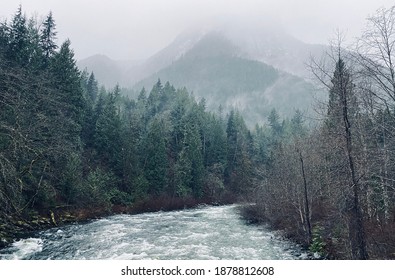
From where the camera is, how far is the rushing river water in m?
17.6

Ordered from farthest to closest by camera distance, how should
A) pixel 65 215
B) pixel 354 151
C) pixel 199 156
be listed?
pixel 199 156 → pixel 65 215 → pixel 354 151

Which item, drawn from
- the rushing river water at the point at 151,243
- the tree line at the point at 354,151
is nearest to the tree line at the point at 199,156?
the tree line at the point at 354,151

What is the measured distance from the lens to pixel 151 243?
820 inches

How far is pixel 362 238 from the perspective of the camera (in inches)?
434

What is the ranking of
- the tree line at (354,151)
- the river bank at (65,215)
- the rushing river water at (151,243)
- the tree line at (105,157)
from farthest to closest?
1. the tree line at (105,157)
2. the river bank at (65,215)
3. the rushing river water at (151,243)
4. the tree line at (354,151)

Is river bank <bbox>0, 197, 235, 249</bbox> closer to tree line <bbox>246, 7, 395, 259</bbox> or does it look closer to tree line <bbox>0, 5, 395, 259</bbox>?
tree line <bbox>0, 5, 395, 259</bbox>

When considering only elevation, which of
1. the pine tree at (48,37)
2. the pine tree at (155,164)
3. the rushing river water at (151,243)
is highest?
the pine tree at (48,37)

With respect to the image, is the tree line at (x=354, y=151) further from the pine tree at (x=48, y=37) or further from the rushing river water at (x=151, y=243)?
the pine tree at (x=48, y=37)

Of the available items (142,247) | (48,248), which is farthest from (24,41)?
(142,247)

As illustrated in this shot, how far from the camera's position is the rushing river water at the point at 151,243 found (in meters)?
17.6

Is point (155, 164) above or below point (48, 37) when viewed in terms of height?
below

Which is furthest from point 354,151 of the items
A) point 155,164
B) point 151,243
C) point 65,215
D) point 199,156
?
point 199,156

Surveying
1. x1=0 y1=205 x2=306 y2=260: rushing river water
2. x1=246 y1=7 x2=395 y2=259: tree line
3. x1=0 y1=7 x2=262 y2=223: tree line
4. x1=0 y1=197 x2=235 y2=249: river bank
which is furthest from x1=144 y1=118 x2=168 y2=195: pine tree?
x1=246 y1=7 x2=395 y2=259: tree line

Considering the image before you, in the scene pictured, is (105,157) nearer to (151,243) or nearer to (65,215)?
(65,215)
